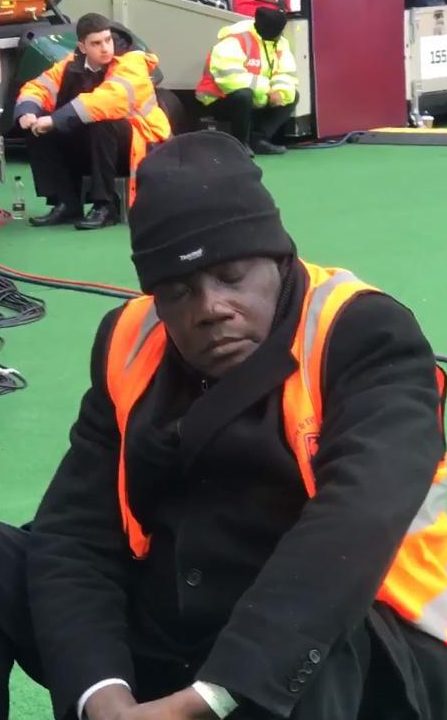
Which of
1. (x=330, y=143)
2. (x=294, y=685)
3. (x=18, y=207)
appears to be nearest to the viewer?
(x=294, y=685)

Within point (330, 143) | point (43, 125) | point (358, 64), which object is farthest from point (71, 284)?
point (358, 64)

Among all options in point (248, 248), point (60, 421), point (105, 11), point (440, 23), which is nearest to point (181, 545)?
point (248, 248)

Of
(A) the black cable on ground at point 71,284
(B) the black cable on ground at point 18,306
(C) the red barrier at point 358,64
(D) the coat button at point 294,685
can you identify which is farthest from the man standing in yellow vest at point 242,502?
(C) the red barrier at point 358,64

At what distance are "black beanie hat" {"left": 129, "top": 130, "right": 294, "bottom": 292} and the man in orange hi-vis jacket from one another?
4.15 meters

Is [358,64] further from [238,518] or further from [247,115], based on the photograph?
[238,518]

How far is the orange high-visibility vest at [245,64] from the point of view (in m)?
8.20

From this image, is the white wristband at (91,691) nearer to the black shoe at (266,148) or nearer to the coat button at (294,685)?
the coat button at (294,685)

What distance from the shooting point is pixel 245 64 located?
324 inches

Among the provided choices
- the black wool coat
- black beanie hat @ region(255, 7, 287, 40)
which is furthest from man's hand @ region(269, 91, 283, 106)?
the black wool coat

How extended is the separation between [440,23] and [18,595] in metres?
9.35

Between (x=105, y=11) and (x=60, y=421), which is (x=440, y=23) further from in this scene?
(x=60, y=421)

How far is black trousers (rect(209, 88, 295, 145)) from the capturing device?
816cm

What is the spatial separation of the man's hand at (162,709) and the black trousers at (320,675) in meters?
0.04

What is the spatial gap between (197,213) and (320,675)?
1.58ft
